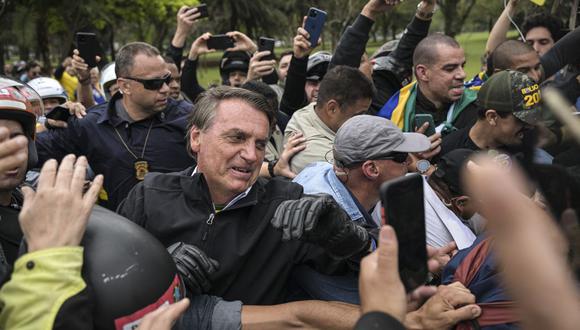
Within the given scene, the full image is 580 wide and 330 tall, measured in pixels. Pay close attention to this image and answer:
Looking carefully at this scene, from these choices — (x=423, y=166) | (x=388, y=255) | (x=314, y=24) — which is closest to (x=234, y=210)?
(x=388, y=255)

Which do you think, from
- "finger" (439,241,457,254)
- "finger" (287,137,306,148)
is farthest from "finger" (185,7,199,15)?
"finger" (439,241,457,254)

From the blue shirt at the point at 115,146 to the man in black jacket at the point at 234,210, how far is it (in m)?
1.93

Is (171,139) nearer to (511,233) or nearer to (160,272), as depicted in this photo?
(160,272)

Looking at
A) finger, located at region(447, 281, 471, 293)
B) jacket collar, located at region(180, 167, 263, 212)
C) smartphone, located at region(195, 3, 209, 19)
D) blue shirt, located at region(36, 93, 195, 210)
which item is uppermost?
jacket collar, located at region(180, 167, 263, 212)

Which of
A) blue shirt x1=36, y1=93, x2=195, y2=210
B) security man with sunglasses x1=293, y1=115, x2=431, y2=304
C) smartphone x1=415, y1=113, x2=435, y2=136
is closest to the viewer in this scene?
security man with sunglasses x1=293, y1=115, x2=431, y2=304

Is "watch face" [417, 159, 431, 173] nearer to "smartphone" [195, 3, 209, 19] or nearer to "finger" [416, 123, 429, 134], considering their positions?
"finger" [416, 123, 429, 134]

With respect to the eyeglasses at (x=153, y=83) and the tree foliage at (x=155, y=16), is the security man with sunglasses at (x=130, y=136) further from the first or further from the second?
the tree foliage at (x=155, y=16)

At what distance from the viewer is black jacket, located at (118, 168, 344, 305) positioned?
273cm

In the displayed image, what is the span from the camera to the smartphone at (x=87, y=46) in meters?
6.48

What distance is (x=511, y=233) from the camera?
3.55ft

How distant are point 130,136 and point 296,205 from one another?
3.00 metres

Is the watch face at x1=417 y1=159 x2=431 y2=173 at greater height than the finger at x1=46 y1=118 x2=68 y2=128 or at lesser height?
greater

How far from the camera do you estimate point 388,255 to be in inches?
63.4

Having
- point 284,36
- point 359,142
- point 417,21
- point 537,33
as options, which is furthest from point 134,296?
point 284,36
